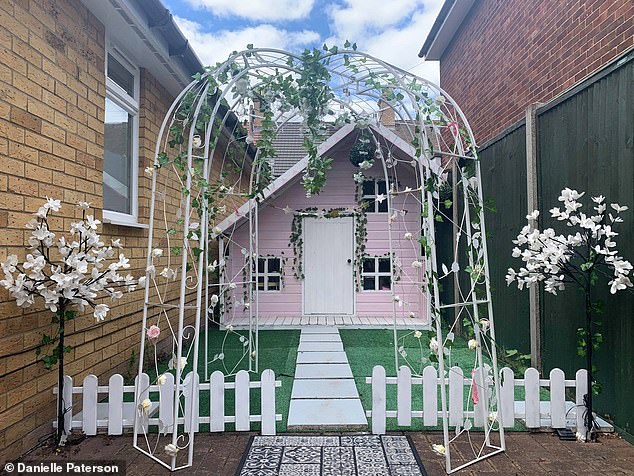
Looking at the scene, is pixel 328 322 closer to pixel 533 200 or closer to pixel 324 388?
pixel 324 388

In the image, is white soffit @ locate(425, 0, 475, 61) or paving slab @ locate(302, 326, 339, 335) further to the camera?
white soffit @ locate(425, 0, 475, 61)

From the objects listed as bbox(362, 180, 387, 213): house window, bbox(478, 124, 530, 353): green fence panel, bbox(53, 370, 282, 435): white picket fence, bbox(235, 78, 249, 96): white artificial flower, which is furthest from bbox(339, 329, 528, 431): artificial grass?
bbox(362, 180, 387, 213): house window

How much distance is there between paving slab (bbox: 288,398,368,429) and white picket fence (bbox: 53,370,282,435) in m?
0.24

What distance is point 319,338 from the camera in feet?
20.8

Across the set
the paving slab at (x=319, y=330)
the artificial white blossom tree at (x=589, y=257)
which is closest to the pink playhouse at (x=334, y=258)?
the paving slab at (x=319, y=330)

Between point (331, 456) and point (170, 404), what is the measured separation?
113 cm

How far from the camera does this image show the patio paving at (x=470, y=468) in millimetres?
2582

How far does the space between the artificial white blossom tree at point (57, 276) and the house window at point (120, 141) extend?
42.2 inches

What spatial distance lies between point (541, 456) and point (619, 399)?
2.49 ft

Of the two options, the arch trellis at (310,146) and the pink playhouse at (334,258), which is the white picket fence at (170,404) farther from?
the pink playhouse at (334,258)

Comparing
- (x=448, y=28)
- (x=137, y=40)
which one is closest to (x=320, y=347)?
(x=137, y=40)

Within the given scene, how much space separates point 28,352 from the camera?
9.17 feet

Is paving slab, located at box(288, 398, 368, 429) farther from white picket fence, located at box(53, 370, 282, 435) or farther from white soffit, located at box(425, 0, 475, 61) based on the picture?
white soffit, located at box(425, 0, 475, 61)

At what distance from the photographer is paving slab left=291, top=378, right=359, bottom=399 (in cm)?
382
